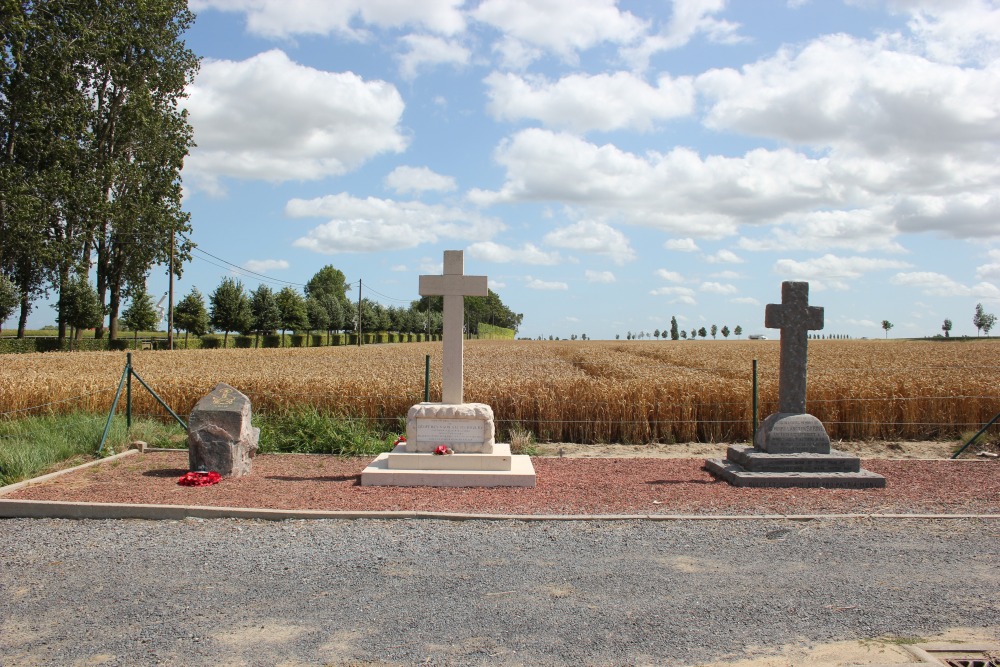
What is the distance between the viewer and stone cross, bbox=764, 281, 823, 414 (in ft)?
32.3

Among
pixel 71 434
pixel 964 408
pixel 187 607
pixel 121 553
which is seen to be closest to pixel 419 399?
pixel 71 434

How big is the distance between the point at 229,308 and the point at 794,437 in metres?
59.8

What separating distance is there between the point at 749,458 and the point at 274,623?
6.62 m

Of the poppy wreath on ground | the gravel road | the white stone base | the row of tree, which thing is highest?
the row of tree

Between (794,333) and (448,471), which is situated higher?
(794,333)

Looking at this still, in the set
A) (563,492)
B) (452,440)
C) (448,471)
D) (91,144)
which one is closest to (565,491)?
(563,492)

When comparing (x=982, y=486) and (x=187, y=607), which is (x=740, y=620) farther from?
(x=982, y=486)

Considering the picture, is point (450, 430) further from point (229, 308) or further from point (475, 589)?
point (229, 308)

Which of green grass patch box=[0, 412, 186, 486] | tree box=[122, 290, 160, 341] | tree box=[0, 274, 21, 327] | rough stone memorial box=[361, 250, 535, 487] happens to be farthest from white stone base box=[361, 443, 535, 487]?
tree box=[122, 290, 160, 341]

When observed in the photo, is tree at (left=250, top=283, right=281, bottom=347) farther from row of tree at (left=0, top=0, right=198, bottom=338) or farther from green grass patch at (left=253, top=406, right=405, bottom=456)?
green grass patch at (left=253, top=406, right=405, bottom=456)

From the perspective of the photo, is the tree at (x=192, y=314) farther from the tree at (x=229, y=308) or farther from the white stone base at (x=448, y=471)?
the white stone base at (x=448, y=471)

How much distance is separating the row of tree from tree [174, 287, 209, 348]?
576 inches

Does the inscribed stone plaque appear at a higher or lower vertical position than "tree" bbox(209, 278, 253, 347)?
lower

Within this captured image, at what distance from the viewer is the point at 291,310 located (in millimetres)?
76938
